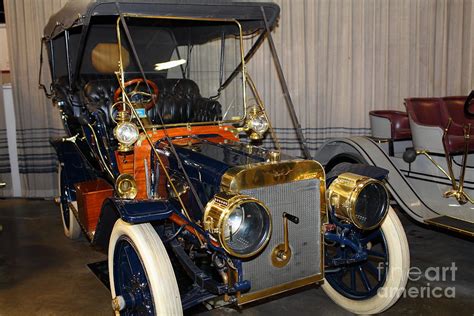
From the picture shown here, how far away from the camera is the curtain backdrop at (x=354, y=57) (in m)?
5.09

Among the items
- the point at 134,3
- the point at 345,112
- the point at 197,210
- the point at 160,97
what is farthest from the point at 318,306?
the point at 345,112

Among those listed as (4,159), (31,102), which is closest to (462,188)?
(31,102)

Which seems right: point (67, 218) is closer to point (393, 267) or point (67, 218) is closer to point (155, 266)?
point (155, 266)

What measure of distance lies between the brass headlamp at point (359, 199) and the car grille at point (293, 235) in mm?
113

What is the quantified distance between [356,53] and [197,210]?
3.36 metres

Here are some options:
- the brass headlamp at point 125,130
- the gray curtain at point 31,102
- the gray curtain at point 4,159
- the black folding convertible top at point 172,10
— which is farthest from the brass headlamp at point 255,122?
the gray curtain at point 4,159

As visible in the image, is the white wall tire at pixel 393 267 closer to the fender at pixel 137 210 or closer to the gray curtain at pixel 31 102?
the fender at pixel 137 210

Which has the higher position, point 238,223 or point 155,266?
point 238,223

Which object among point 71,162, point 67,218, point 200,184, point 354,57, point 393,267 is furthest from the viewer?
point 354,57

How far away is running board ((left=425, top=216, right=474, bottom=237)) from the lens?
3.21 m

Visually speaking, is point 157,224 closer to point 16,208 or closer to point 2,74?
point 16,208

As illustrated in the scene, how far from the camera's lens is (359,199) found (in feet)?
8.08

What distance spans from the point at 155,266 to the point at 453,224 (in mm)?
2238

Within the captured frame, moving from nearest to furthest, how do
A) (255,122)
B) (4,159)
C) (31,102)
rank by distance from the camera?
(255,122) < (31,102) < (4,159)
